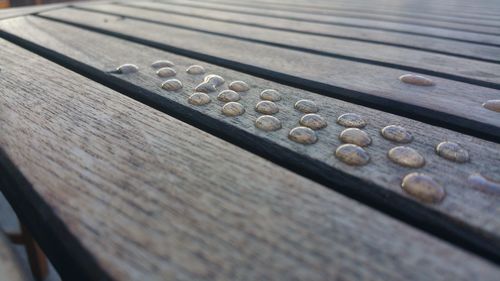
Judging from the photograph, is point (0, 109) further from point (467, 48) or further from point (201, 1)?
point (201, 1)

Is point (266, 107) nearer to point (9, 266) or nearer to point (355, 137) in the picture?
point (355, 137)

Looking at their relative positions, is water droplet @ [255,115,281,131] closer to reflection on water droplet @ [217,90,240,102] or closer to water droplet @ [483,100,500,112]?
reflection on water droplet @ [217,90,240,102]

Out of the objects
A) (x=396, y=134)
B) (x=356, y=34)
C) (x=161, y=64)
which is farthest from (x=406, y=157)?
(x=356, y=34)

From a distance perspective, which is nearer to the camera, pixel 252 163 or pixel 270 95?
pixel 252 163

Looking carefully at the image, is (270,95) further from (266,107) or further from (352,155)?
(352,155)

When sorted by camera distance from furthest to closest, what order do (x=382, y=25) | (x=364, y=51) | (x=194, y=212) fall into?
(x=382, y=25) → (x=364, y=51) → (x=194, y=212)

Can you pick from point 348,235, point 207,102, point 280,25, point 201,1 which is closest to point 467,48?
point 280,25

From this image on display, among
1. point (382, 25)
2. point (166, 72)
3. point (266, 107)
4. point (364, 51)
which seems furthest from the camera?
point (382, 25)
